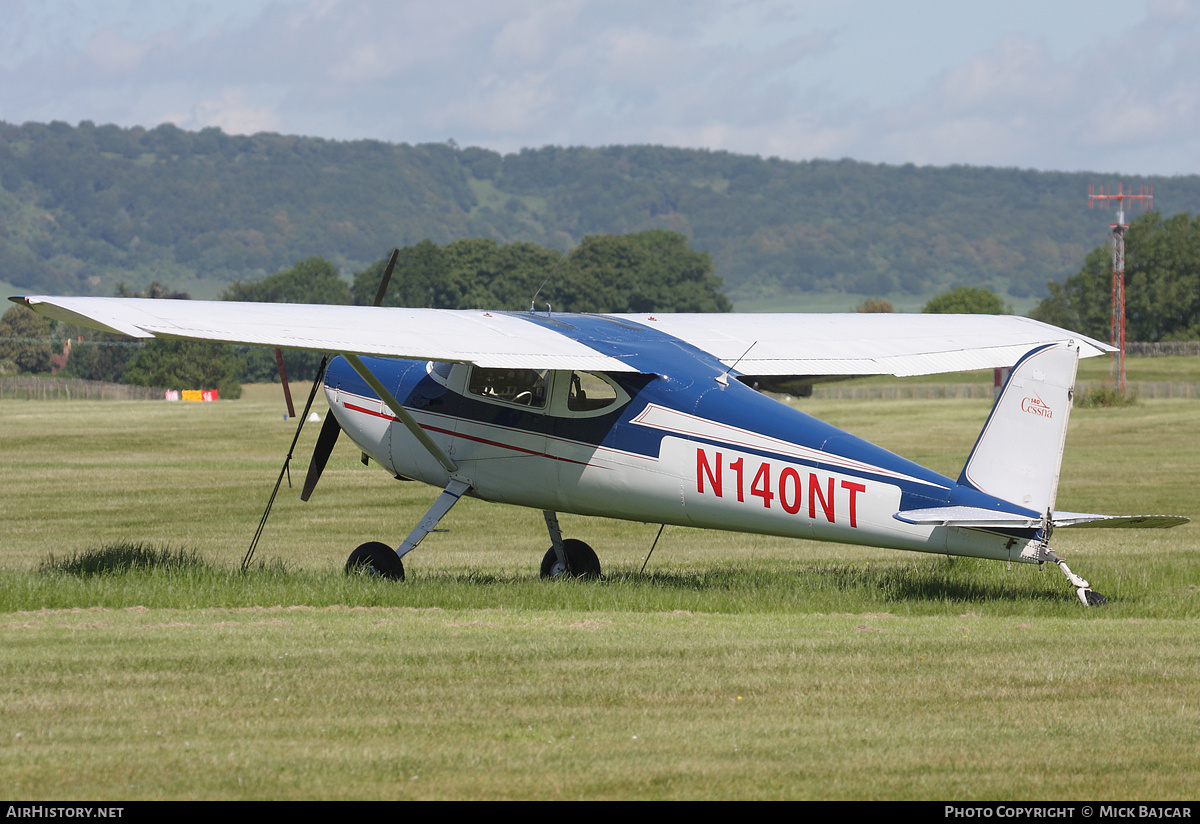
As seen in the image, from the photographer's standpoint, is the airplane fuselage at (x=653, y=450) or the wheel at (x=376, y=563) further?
the wheel at (x=376, y=563)

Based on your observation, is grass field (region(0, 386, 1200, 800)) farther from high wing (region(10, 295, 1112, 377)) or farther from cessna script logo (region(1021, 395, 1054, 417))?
high wing (region(10, 295, 1112, 377))

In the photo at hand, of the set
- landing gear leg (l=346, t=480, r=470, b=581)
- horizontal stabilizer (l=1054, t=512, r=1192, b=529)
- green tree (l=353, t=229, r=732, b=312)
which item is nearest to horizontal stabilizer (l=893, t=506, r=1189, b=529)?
horizontal stabilizer (l=1054, t=512, r=1192, b=529)

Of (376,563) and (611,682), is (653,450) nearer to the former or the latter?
(376,563)

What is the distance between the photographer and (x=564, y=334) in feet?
42.2

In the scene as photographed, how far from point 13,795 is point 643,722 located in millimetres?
2927

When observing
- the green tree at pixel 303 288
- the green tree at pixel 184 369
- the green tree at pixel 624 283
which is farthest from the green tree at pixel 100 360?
the green tree at pixel 624 283

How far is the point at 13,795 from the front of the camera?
5.49 meters

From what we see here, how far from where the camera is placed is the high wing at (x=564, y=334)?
10.3 m

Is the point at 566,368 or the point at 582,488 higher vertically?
the point at 566,368

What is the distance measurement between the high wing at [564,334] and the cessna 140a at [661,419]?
3cm

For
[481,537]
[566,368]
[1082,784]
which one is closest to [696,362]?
[566,368]

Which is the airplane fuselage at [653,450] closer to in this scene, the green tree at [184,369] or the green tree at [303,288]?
the green tree at [184,369]

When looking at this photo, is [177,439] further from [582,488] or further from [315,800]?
[315,800]

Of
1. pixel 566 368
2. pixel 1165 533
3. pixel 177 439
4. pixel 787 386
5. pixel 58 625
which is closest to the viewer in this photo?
pixel 58 625
